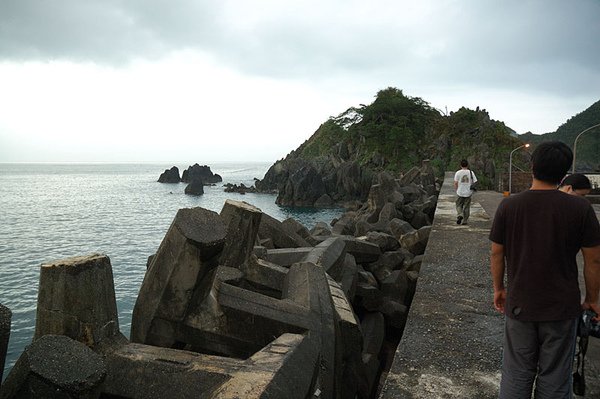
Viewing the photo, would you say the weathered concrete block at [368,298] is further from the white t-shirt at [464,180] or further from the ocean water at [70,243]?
the ocean water at [70,243]

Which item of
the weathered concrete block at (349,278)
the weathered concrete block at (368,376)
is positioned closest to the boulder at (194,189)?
the weathered concrete block at (349,278)

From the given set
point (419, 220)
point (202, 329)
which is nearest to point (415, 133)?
point (419, 220)

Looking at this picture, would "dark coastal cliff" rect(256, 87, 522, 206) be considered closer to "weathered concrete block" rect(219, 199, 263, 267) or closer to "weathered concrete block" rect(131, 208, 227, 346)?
"weathered concrete block" rect(219, 199, 263, 267)

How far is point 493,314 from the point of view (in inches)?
148

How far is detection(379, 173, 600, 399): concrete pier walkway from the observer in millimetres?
2664

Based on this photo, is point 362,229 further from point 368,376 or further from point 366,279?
point 368,376

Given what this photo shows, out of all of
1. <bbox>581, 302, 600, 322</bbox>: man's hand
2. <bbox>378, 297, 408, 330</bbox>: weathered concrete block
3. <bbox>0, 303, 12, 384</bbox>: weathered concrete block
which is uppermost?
<bbox>581, 302, 600, 322</bbox>: man's hand

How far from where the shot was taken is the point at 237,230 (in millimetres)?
4242

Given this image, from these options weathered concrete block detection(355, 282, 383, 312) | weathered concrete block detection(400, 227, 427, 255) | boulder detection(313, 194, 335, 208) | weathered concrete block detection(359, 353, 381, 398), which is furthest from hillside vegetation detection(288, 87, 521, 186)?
weathered concrete block detection(359, 353, 381, 398)

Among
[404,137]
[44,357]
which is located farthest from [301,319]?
Result: [404,137]

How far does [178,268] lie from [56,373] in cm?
107

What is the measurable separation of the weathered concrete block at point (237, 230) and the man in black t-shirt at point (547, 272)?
101 inches

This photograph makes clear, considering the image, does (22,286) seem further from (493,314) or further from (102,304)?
(493,314)

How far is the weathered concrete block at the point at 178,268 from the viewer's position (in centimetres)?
305
